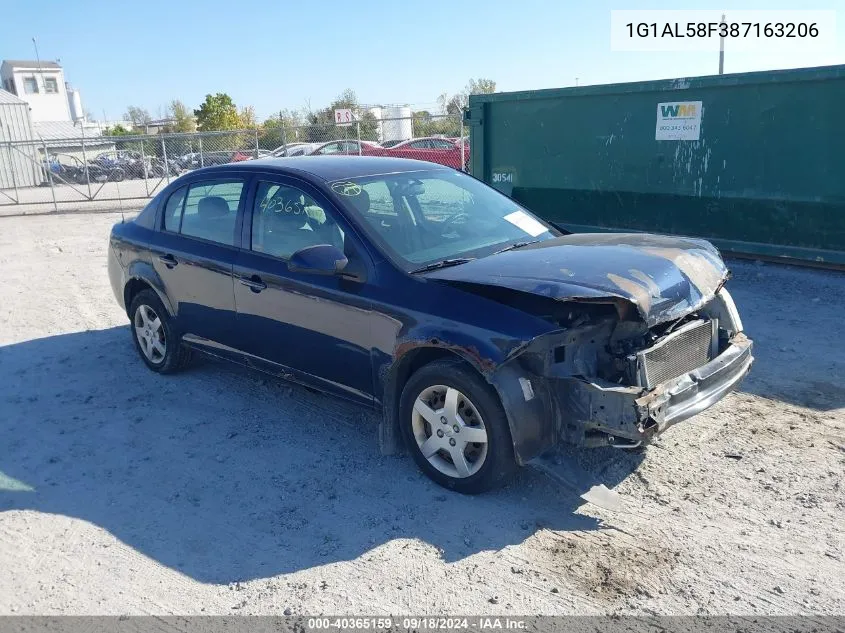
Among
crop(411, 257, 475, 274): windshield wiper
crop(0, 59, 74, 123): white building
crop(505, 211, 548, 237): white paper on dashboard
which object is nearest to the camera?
crop(411, 257, 475, 274): windshield wiper

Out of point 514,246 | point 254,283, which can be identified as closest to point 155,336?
point 254,283

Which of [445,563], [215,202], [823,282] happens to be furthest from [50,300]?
[823,282]

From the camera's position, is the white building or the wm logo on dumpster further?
the white building

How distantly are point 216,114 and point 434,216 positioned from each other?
5073 cm

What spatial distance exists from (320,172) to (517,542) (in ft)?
8.69

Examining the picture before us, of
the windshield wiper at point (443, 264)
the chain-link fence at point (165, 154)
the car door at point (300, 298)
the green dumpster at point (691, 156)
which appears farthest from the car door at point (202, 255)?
the chain-link fence at point (165, 154)

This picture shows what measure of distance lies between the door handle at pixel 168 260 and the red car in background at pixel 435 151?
11.3 meters

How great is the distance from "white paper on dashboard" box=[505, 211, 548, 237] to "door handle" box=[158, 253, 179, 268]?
255cm

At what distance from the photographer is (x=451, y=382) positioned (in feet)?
12.4

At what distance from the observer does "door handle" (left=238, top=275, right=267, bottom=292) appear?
477 centimetres

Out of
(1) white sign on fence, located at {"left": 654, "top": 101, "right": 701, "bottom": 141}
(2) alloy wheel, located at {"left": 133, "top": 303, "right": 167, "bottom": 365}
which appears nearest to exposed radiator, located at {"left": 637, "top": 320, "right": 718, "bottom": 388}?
(2) alloy wheel, located at {"left": 133, "top": 303, "right": 167, "bottom": 365}

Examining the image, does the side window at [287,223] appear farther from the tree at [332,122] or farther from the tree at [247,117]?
the tree at [247,117]

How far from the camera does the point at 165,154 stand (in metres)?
19.9

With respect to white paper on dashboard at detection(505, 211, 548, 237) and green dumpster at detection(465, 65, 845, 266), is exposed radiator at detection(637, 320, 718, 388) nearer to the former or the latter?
white paper on dashboard at detection(505, 211, 548, 237)
